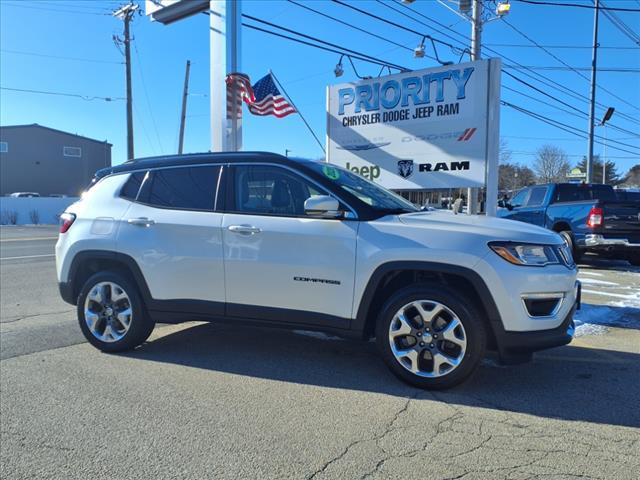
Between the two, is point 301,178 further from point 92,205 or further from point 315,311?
point 92,205

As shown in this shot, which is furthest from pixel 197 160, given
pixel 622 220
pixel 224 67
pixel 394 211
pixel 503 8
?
pixel 503 8

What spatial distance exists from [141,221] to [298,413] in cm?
245

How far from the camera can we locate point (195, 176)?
4945 mm

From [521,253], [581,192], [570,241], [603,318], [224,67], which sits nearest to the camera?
[521,253]

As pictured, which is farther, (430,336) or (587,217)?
(587,217)

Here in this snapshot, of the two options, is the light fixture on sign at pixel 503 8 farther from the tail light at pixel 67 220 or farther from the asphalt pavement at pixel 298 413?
the tail light at pixel 67 220

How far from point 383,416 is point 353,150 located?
6926 millimetres

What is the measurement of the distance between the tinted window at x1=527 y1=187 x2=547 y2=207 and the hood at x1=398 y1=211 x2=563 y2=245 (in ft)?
30.1

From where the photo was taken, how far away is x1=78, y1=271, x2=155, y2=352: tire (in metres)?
4.98

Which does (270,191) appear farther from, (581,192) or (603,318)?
(581,192)

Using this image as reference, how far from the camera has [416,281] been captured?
417 cm

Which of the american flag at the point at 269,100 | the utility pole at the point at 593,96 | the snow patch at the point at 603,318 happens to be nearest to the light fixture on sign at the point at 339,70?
the american flag at the point at 269,100

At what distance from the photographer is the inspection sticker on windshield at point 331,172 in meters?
4.58

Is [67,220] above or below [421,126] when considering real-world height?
below
